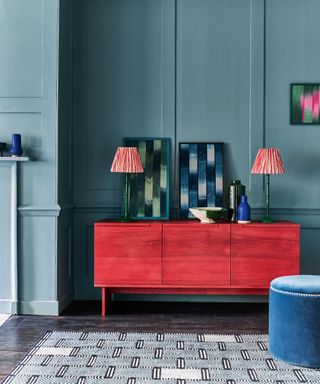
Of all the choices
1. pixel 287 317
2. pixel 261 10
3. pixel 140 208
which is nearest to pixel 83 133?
pixel 140 208

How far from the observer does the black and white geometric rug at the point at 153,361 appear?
2475mm

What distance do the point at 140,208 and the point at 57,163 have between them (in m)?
0.81

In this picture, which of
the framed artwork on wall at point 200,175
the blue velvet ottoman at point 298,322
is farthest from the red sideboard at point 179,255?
the blue velvet ottoman at point 298,322

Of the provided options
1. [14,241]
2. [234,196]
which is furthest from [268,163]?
[14,241]

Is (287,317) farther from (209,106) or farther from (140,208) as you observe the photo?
(209,106)

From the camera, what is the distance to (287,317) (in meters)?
2.64

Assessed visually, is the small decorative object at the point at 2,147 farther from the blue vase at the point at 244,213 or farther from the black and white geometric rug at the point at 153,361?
the blue vase at the point at 244,213

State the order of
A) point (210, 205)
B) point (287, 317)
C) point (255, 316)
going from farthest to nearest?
point (210, 205), point (255, 316), point (287, 317)

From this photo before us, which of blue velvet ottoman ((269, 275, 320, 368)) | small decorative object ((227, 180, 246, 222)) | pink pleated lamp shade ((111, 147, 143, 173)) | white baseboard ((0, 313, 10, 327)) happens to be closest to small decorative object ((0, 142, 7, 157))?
pink pleated lamp shade ((111, 147, 143, 173))

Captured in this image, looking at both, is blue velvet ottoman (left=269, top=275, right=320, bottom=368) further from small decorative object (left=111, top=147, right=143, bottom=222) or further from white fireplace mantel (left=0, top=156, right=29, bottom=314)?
white fireplace mantel (left=0, top=156, right=29, bottom=314)

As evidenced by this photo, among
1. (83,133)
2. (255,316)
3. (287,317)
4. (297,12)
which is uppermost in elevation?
(297,12)

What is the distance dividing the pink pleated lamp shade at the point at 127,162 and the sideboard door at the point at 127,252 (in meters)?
0.42

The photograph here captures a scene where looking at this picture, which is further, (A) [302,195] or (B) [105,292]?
(A) [302,195]

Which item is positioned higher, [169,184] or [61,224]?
[169,184]
